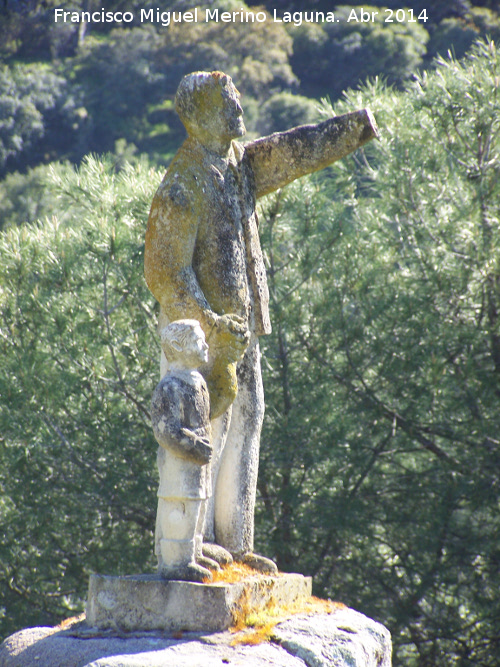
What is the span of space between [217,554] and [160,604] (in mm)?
452

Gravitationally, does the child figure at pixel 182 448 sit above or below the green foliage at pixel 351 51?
below

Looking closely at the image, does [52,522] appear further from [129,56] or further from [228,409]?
[129,56]

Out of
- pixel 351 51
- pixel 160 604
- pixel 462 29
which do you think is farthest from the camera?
pixel 351 51

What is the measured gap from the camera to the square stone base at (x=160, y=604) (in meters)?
3.64

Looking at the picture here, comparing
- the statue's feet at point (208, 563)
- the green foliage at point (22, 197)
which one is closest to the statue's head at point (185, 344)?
the statue's feet at point (208, 563)

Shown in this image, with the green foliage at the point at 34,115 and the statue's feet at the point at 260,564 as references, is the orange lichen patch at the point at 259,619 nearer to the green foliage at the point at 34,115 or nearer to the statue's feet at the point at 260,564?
the statue's feet at the point at 260,564

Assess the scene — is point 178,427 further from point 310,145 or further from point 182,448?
point 310,145

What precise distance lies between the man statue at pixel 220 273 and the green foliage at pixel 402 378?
9.42ft

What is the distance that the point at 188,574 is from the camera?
12.2 ft

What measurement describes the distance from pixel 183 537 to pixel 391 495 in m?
4.30

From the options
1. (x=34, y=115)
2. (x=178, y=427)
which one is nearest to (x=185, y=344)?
(x=178, y=427)

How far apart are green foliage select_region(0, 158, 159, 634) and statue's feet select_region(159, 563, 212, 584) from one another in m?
3.48

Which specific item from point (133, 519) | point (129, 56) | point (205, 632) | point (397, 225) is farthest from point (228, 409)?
point (129, 56)

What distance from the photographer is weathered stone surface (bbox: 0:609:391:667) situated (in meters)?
3.39
